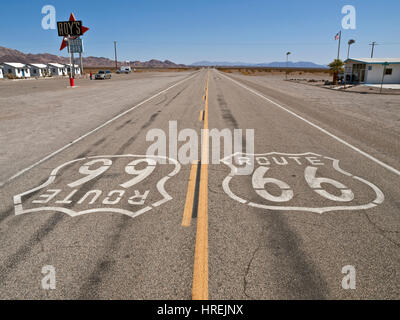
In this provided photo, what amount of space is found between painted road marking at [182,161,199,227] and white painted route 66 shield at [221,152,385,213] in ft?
2.10

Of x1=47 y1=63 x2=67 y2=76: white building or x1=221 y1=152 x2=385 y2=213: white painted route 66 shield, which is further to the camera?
x1=47 y1=63 x2=67 y2=76: white building

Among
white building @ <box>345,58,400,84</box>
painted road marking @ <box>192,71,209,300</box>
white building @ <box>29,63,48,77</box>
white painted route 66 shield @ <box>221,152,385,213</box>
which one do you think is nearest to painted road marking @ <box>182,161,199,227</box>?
painted road marking @ <box>192,71,209,300</box>

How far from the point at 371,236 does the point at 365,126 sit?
29.9 feet

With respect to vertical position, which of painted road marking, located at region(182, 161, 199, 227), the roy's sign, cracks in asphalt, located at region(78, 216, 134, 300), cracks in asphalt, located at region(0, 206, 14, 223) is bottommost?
cracks in asphalt, located at region(78, 216, 134, 300)

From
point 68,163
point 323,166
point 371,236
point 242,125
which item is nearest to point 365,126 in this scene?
point 242,125

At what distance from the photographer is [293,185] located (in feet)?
19.0

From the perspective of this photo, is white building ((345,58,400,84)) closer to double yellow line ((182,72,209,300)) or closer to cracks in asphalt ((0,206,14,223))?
double yellow line ((182,72,209,300))

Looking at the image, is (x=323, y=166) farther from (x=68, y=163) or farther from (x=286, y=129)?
(x=68, y=163)

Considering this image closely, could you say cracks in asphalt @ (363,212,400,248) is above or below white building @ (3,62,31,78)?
below

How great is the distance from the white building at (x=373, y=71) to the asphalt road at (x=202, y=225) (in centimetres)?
3600

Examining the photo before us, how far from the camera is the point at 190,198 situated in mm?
5219

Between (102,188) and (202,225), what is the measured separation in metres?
2.38

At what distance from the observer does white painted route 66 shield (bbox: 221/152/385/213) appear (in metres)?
5.03

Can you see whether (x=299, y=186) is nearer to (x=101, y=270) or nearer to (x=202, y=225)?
(x=202, y=225)
